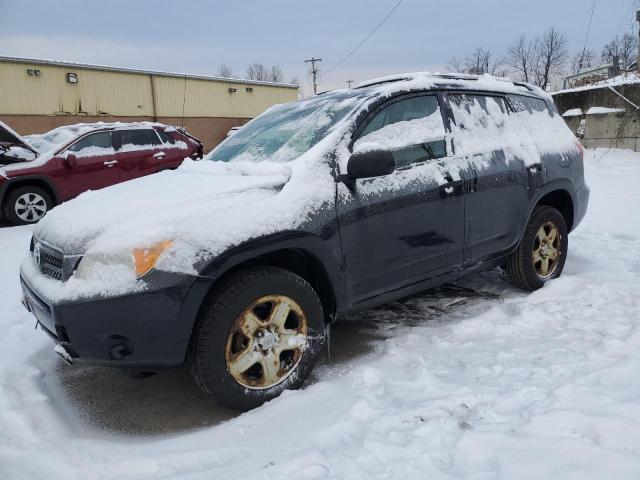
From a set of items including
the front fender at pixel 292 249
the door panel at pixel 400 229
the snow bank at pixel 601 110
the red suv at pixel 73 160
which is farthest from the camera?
the snow bank at pixel 601 110

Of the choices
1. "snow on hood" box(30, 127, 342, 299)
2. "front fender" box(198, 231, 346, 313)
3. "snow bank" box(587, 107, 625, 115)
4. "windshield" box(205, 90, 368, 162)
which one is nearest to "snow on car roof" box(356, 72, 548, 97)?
"windshield" box(205, 90, 368, 162)

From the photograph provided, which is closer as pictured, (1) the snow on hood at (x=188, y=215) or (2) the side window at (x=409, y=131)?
(1) the snow on hood at (x=188, y=215)

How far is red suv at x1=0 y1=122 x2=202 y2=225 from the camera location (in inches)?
320

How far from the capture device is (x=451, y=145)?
11.7 feet

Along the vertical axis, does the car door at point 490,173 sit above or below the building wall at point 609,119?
below

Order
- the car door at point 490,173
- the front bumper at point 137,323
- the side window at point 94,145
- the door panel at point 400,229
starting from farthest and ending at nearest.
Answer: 1. the side window at point 94,145
2. the car door at point 490,173
3. the door panel at point 400,229
4. the front bumper at point 137,323

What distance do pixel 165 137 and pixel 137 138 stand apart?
2.12 ft

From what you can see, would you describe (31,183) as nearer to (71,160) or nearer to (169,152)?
(71,160)

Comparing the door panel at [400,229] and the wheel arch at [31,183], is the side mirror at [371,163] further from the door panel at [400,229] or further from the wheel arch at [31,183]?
the wheel arch at [31,183]

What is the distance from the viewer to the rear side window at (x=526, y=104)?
4215mm

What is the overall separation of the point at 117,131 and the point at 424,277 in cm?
780

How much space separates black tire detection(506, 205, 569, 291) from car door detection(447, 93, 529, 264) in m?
0.18

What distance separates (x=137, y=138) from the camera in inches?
378

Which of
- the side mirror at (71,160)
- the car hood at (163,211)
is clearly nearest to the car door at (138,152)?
the side mirror at (71,160)
